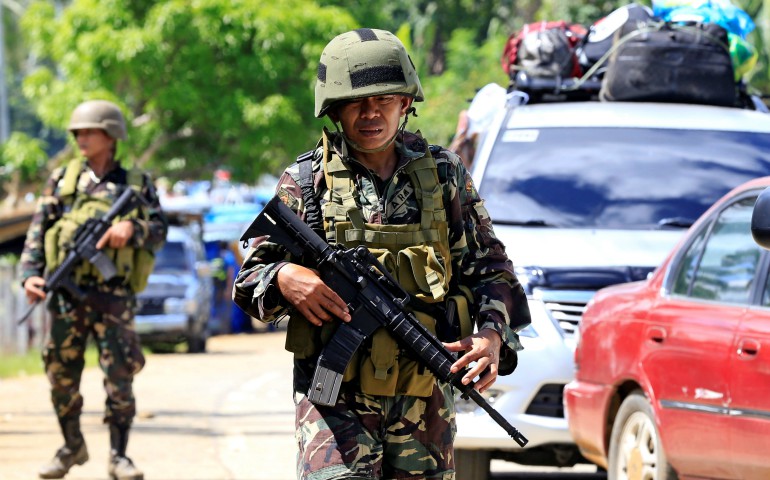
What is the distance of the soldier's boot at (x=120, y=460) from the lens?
8.75 meters

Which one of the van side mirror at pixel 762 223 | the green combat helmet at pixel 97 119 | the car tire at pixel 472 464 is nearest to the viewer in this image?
the van side mirror at pixel 762 223

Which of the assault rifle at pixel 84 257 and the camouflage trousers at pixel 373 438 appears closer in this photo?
the camouflage trousers at pixel 373 438

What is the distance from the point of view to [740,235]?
Result: 6609 millimetres

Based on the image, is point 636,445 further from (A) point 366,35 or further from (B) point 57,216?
(B) point 57,216

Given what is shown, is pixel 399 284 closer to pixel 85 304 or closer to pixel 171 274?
pixel 85 304

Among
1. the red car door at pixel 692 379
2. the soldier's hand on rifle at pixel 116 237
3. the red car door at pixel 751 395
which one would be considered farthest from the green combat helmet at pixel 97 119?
the red car door at pixel 751 395

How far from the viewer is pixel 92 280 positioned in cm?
909

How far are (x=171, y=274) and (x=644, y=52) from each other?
15.8m

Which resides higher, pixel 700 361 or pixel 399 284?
pixel 399 284

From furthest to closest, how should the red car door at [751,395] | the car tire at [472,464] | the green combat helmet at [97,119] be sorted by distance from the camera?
the green combat helmet at [97,119]
the car tire at [472,464]
the red car door at [751,395]

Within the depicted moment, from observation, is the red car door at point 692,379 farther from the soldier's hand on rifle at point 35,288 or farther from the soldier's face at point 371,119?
the soldier's hand on rifle at point 35,288

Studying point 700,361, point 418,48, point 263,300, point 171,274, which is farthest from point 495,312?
point 418,48

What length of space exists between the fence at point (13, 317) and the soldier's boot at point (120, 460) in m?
12.8

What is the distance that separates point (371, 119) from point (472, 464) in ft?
12.7
